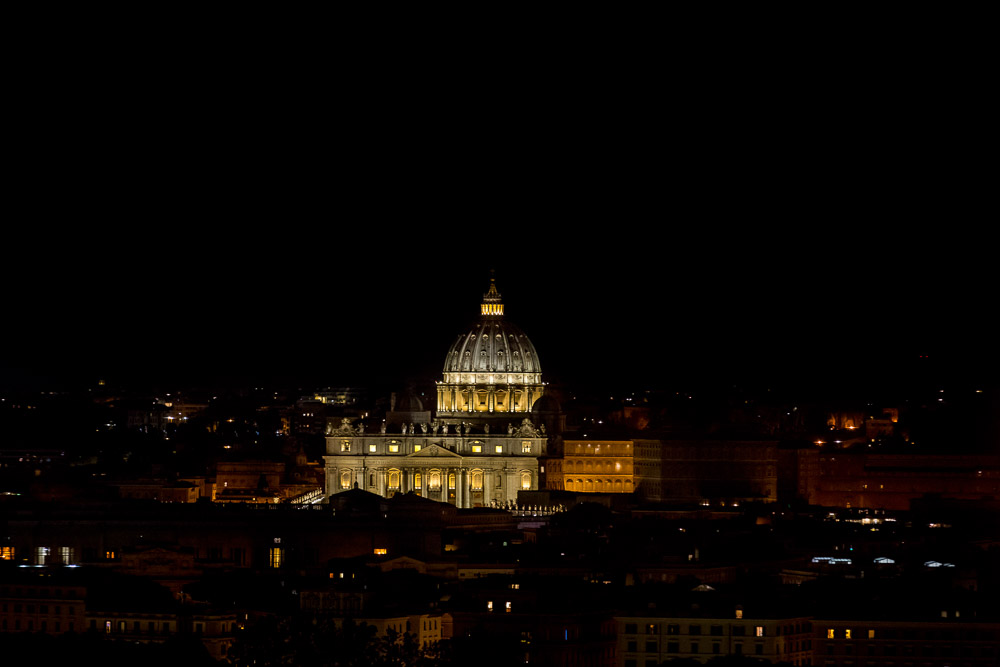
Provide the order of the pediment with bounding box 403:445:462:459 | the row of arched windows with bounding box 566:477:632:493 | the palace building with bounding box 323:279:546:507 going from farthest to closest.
→ 1. the row of arched windows with bounding box 566:477:632:493
2. the pediment with bounding box 403:445:462:459
3. the palace building with bounding box 323:279:546:507

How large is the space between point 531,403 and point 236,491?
1512 centimetres

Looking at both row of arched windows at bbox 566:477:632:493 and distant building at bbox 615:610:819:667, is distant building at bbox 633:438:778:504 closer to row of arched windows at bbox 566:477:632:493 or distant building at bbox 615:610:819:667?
row of arched windows at bbox 566:477:632:493

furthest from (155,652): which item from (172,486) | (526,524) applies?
(172,486)

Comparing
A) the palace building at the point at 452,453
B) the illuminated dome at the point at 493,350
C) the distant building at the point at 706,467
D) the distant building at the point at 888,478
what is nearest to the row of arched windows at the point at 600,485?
the distant building at the point at 706,467

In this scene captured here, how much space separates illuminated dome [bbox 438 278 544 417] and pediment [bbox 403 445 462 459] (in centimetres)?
1059

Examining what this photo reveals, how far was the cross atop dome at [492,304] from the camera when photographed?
17750 cm

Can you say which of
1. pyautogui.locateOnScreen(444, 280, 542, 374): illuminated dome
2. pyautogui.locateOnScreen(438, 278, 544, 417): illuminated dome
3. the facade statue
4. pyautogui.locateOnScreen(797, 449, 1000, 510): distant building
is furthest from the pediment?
pyautogui.locateOnScreen(797, 449, 1000, 510): distant building

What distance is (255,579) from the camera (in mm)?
110812

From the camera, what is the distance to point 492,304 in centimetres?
17788

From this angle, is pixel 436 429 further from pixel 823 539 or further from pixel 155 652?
pixel 155 652

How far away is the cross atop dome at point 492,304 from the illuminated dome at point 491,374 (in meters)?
0.76

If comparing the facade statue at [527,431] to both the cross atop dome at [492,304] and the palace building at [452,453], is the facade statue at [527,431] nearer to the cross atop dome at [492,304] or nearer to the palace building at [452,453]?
the palace building at [452,453]

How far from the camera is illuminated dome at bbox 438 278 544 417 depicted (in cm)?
17412

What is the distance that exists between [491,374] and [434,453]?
42.0 feet
